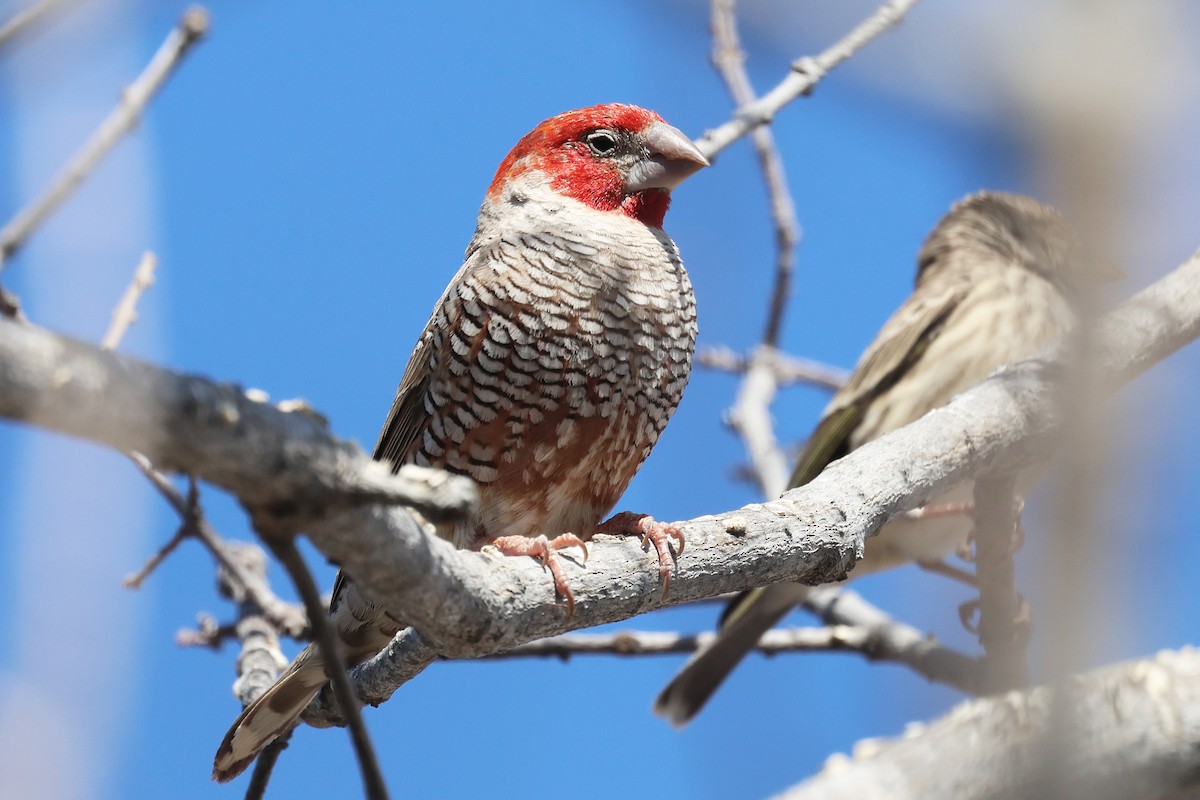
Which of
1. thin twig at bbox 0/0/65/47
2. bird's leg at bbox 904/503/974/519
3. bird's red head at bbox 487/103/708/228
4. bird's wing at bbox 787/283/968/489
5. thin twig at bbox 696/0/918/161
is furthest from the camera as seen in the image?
bird's wing at bbox 787/283/968/489

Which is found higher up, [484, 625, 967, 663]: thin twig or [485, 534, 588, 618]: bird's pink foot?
[484, 625, 967, 663]: thin twig

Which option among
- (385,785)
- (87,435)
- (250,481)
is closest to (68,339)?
(87,435)

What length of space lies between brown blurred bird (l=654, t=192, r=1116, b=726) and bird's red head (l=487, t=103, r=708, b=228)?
6.27ft

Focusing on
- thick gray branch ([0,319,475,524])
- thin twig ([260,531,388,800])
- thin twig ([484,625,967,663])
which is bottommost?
thin twig ([260,531,388,800])

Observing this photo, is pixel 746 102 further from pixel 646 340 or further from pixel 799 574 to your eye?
pixel 799 574

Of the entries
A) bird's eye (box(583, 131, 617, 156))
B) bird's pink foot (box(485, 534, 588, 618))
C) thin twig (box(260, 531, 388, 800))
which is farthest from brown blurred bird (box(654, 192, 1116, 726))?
thin twig (box(260, 531, 388, 800))

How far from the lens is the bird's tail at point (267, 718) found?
384cm

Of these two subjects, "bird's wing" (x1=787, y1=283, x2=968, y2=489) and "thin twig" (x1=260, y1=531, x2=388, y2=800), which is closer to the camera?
"thin twig" (x1=260, y1=531, x2=388, y2=800)

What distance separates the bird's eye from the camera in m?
5.05

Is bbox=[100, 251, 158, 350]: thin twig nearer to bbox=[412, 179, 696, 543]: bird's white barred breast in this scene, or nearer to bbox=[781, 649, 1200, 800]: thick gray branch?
bbox=[412, 179, 696, 543]: bird's white barred breast

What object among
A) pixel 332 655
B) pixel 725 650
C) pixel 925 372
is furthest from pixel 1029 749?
pixel 925 372

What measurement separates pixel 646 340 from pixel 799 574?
122 cm

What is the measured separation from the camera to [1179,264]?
4535mm

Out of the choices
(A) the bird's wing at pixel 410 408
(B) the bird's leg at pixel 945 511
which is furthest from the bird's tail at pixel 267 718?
→ (B) the bird's leg at pixel 945 511
